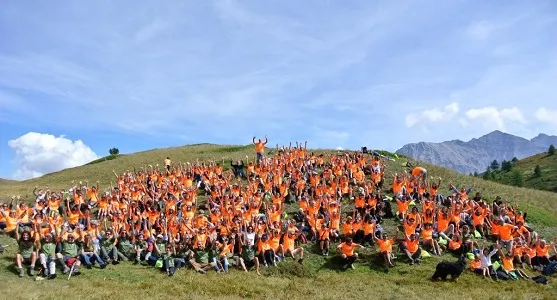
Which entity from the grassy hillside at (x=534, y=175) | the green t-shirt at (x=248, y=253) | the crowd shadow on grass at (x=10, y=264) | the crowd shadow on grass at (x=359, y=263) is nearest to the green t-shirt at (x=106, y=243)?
the crowd shadow on grass at (x=10, y=264)

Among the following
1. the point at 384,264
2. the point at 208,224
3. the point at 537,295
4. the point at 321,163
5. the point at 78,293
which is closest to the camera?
the point at 78,293

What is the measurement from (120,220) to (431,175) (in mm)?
24901

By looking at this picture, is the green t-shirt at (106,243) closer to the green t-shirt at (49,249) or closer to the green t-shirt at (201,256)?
the green t-shirt at (49,249)

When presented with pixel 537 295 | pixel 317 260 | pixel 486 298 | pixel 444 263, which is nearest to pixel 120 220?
pixel 317 260

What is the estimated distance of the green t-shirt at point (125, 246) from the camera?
1944 cm

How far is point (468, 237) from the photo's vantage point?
70.4ft

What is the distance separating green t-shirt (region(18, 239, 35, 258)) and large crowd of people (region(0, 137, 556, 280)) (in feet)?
0.11

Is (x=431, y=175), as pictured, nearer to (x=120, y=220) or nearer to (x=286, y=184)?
(x=286, y=184)

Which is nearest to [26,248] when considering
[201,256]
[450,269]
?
[201,256]

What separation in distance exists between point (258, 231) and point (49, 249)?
8.64 m

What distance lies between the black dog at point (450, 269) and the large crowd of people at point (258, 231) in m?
1.43

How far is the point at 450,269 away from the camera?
17219 millimetres

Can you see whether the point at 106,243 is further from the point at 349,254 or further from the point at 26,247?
the point at 349,254

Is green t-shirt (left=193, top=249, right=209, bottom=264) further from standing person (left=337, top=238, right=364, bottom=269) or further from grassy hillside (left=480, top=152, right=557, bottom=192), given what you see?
grassy hillside (left=480, top=152, right=557, bottom=192)
